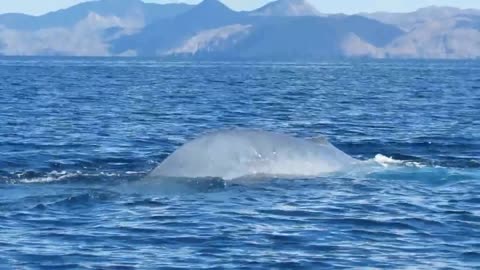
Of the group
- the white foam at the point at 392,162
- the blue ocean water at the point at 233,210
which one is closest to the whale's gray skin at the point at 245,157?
the blue ocean water at the point at 233,210

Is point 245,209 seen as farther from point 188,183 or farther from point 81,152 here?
point 81,152

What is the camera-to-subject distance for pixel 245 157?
21391mm

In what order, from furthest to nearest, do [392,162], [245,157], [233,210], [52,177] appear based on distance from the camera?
1. [392,162]
2. [52,177]
3. [245,157]
4. [233,210]

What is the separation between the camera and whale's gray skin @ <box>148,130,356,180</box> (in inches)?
827

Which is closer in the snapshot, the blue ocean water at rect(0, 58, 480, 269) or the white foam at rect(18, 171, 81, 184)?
the blue ocean water at rect(0, 58, 480, 269)

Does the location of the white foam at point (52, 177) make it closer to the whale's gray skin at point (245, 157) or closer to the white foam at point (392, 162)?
the whale's gray skin at point (245, 157)

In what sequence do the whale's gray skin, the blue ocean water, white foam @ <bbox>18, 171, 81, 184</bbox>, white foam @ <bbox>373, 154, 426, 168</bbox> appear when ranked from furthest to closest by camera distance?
1. white foam @ <bbox>373, 154, 426, 168</bbox>
2. white foam @ <bbox>18, 171, 81, 184</bbox>
3. the whale's gray skin
4. the blue ocean water

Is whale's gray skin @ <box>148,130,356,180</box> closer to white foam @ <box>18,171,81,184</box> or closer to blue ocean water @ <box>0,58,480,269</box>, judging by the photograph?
blue ocean water @ <box>0,58,480,269</box>

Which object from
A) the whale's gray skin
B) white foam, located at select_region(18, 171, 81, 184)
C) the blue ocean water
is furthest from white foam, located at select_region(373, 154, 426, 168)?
white foam, located at select_region(18, 171, 81, 184)

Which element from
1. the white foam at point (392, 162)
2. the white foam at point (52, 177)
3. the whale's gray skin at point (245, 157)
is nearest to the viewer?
the whale's gray skin at point (245, 157)

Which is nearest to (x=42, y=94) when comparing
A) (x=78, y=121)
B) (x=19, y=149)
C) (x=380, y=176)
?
(x=78, y=121)

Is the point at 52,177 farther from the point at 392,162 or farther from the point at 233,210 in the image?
the point at 392,162

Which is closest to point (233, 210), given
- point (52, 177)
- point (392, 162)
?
point (52, 177)

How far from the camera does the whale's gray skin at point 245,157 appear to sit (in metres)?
21.0
